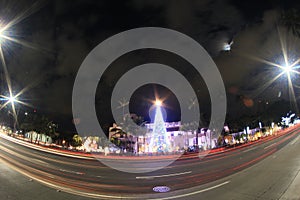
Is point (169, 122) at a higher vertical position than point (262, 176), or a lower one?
higher

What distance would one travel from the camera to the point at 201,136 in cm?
6588

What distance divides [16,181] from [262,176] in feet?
42.3

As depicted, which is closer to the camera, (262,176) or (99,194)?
(99,194)

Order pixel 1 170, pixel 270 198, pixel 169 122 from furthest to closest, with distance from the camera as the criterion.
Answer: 1. pixel 169 122
2. pixel 1 170
3. pixel 270 198

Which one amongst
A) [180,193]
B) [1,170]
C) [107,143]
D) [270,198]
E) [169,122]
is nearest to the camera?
[270,198]

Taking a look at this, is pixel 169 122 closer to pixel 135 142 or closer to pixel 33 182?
pixel 135 142

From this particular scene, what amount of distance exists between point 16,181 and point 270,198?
39.0ft

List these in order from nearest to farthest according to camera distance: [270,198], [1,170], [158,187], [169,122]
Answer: [270,198]
[158,187]
[1,170]
[169,122]

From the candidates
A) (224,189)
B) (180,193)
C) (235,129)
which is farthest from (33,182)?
(235,129)

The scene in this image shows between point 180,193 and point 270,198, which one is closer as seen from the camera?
point 270,198

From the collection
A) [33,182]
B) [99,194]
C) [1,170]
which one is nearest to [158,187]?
[99,194]

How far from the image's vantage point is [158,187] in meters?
11.2

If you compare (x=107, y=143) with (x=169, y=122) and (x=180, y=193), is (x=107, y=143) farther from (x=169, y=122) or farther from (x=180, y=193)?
(x=180, y=193)

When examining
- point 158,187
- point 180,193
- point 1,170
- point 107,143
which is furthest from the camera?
point 107,143
